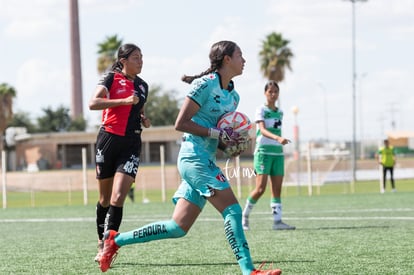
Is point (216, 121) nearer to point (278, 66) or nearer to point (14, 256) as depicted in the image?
point (14, 256)

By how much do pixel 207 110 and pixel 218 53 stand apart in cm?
53

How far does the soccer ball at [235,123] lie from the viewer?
23.2 ft

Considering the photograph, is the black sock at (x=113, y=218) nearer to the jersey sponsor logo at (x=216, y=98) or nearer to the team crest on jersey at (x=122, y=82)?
the team crest on jersey at (x=122, y=82)

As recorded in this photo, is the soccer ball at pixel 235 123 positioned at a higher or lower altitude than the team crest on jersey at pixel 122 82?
lower

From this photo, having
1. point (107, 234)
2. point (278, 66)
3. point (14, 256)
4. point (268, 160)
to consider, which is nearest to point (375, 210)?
point (268, 160)

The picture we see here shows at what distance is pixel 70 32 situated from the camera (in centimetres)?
10362

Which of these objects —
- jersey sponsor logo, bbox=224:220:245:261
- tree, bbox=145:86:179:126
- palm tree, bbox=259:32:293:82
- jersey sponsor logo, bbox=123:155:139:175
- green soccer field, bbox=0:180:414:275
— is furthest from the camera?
tree, bbox=145:86:179:126

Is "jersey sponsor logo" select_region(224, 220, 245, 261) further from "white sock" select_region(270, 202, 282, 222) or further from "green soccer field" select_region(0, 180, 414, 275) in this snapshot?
"white sock" select_region(270, 202, 282, 222)

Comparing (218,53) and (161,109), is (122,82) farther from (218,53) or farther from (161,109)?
(161,109)

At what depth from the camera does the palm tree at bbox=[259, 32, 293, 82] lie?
7094 centimetres

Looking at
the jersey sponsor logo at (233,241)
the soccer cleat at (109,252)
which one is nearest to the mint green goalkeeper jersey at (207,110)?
the jersey sponsor logo at (233,241)

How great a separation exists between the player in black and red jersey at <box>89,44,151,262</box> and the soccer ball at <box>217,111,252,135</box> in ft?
6.57

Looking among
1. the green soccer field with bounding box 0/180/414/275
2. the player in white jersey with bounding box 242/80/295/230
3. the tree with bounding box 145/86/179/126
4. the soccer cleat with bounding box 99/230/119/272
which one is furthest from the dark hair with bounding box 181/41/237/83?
the tree with bounding box 145/86/179/126

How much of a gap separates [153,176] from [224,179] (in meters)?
44.9
